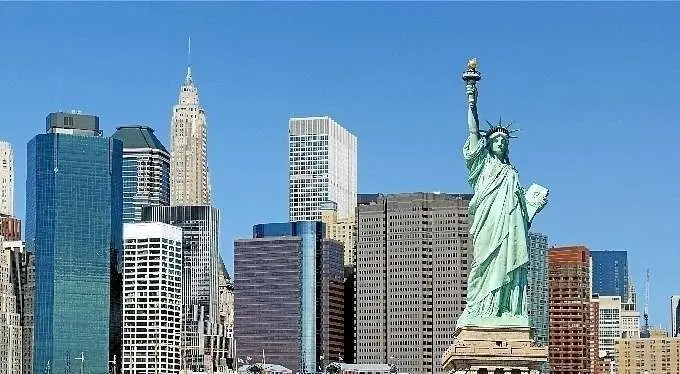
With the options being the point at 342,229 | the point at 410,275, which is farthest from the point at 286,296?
the point at 342,229

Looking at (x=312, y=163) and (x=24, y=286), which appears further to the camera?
(x=312, y=163)

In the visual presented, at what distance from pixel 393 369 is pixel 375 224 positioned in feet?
62.7

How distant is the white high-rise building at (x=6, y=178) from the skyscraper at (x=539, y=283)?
6930 cm

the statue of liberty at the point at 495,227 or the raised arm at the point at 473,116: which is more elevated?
the raised arm at the point at 473,116

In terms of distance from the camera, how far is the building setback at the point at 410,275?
150m

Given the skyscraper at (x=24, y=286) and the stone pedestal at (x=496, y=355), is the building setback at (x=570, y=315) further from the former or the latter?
the stone pedestal at (x=496, y=355)

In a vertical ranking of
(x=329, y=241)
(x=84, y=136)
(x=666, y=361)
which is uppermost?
(x=84, y=136)

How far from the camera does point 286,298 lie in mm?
155375

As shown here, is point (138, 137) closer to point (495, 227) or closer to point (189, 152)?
point (189, 152)

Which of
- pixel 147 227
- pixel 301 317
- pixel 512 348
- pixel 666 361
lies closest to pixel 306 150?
pixel 147 227

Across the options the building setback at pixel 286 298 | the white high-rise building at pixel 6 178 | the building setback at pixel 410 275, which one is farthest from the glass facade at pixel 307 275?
the white high-rise building at pixel 6 178

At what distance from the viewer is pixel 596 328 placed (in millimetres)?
171125

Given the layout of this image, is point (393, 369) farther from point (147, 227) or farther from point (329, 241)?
point (147, 227)

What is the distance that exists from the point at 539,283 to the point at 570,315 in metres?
22.0
